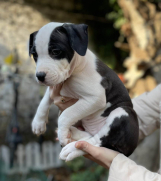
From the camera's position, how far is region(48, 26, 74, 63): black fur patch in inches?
37.2

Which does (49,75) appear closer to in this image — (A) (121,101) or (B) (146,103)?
(A) (121,101)

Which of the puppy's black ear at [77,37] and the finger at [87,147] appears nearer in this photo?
→ the puppy's black ear at [77,37]

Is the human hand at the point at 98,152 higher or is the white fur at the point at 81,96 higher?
the white fur at the point at 81,96

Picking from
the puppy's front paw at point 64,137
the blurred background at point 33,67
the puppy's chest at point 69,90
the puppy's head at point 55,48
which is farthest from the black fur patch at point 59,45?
the blurred background at point 33,67

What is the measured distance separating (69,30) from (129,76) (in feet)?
9.20

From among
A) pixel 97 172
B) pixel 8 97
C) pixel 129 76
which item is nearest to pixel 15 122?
pixel 8 97

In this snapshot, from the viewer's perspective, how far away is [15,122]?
3.83 m

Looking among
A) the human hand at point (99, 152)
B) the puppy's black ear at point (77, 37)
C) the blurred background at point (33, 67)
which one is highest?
the puppy's black ear at point (77, 37)

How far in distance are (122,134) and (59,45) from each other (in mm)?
538

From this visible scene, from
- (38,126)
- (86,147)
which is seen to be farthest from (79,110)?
(38,126)

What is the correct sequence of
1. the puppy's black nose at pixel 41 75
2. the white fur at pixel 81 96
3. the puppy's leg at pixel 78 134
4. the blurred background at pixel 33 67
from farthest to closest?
the blurred background at pixel 33 67 < the puppy's leg at pixel 78 134 < the white fur at pixel 81 96 < the puppy's black nose at pixel 41 75

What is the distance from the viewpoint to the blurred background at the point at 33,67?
3.40 meters

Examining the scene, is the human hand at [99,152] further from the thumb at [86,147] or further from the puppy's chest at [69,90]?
the puppy's chest at [69,90]

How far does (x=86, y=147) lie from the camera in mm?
1089
